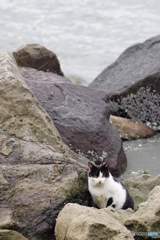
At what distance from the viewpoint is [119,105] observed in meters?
9.41

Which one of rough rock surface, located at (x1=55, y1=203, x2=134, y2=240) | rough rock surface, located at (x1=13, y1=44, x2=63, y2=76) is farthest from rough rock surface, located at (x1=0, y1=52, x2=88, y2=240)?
rough rock surface, located at (x1=13, y1=44, x2=63, y2=76)

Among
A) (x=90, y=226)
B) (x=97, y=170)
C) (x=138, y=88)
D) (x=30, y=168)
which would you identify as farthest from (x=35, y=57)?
(x=90, y=226)

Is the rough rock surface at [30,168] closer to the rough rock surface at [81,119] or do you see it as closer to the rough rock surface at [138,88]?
the rough rock surface at [81,119]

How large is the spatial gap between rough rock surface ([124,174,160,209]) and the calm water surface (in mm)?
8982

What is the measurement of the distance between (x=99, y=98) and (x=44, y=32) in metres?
12.4

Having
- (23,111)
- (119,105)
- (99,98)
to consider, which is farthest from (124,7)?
(23,111)

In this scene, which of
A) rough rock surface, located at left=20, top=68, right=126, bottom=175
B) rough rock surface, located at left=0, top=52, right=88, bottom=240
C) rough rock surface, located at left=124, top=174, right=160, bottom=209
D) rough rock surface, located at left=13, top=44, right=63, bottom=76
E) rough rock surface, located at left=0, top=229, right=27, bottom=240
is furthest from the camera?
rough rock surface, located at left=13, top=44, right=63, bottom=76

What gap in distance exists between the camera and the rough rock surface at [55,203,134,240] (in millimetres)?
3953

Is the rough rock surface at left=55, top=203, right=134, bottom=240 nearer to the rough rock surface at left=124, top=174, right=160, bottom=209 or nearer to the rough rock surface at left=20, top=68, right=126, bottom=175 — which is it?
the rough rock surface at left=124, top=174, right=160, bottom=209

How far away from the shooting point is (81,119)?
282 inches

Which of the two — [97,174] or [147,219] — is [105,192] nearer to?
[97,174]

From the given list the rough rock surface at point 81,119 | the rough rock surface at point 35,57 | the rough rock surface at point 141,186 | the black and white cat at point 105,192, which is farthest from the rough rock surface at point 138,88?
the black and white cat at point 105,192

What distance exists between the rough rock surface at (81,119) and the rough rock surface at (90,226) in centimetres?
267

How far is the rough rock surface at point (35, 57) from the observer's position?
969cm
